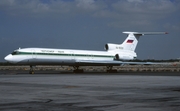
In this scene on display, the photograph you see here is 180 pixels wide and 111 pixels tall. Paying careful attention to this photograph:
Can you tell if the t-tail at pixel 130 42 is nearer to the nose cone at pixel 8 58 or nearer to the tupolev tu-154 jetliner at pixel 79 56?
the tupolev tu-154 jetliner at pixel 79 56

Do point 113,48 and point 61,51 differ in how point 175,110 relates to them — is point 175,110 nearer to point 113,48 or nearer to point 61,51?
point 61,51

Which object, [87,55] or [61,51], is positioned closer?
[61,51]

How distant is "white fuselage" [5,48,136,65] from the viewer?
4459 cm

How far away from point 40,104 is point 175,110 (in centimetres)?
444

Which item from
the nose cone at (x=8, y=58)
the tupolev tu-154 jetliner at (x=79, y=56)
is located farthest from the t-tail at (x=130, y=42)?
the nose cone at (x=8, y=58)

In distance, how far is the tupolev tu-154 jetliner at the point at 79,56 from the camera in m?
44.8

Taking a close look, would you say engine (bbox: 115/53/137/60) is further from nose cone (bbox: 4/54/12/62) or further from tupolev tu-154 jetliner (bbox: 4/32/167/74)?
nose cone (bbox: 4/54/12/62)

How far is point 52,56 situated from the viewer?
46.8m

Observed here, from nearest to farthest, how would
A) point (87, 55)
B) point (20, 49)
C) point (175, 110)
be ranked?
point (175, 110), point (20, 49), point (87, 55)

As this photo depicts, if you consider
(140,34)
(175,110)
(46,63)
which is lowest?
(175,110)

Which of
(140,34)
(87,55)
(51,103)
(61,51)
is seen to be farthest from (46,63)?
(51,103)

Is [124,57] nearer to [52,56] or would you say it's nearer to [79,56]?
[79,56]

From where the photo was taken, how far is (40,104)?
1159cm

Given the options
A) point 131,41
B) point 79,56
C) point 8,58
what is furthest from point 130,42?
point 8,58
